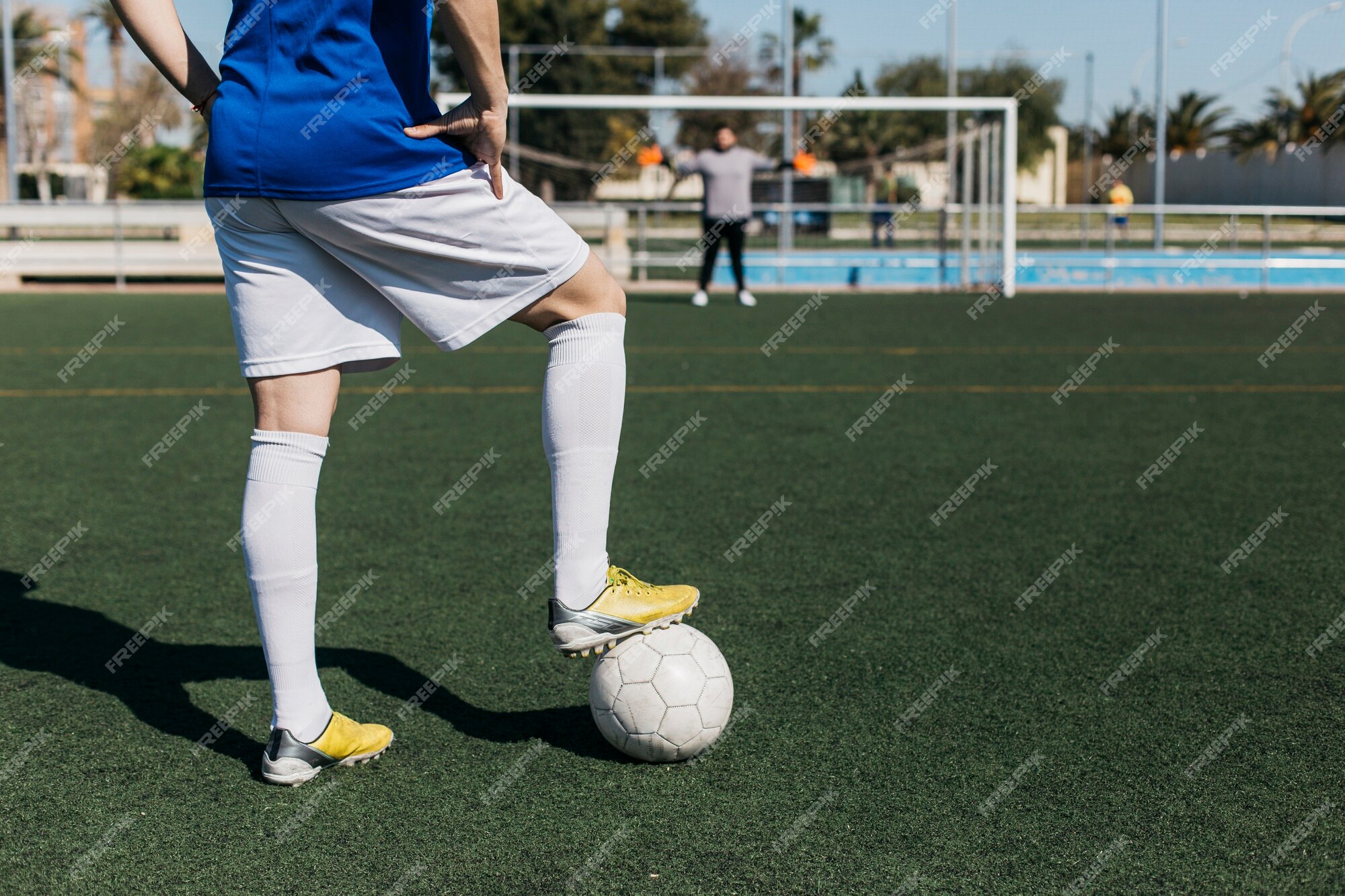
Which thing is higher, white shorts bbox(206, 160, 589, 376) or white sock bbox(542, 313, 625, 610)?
white shorts bbox(206, 160, 589, 376)

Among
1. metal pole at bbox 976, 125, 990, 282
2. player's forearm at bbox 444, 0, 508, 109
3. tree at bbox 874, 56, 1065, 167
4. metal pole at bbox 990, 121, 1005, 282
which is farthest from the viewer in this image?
tree at bbox 874, 56, 1065, 167

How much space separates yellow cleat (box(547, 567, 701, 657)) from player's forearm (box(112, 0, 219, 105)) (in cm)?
118

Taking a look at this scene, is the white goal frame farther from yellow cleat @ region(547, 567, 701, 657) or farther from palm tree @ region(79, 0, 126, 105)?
palm tree @ region(79, 0, 126, 105)

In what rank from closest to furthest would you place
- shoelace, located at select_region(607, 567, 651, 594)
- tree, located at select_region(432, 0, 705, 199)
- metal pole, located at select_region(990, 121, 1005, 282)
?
shoelace, located at select_region(607, 567, 651, 594)
metal pole, located at select_region(990, 121, 1005, 282)
tree, located at select_region(432, 0, 705, 199)

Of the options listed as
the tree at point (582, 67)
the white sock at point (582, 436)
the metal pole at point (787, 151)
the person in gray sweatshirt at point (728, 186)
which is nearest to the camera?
the white sock at point (582, 436)

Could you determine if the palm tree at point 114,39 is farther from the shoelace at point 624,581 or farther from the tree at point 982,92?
the shoelace at point 624,581

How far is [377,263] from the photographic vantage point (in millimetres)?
2326

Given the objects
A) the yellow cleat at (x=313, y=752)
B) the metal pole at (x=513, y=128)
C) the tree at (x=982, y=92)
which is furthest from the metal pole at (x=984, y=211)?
the tree at (x=982, y=92)

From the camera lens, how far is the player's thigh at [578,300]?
242cm

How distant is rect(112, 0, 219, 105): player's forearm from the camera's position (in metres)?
2.30

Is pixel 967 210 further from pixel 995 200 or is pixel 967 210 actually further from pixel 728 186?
A: pixel 728 186

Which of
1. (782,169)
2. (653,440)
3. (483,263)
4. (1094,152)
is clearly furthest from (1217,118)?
(483,263)

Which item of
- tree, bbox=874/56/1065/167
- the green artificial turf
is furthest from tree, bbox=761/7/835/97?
the green artificial turf

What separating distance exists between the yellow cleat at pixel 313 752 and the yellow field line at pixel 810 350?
7974mm
